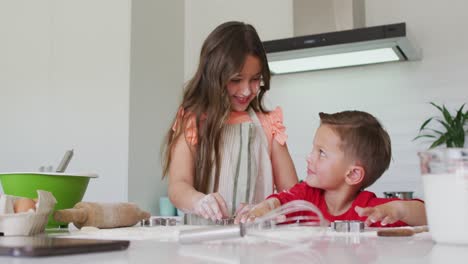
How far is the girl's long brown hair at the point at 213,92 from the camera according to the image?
1.41m

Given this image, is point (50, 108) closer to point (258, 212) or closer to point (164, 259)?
point (258, 212)

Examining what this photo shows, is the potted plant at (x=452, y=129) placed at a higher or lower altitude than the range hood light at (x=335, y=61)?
lower

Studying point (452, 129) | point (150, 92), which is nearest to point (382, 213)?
point (452, 129)

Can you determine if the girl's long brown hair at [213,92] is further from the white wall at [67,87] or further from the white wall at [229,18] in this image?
the white wall at [229,18]

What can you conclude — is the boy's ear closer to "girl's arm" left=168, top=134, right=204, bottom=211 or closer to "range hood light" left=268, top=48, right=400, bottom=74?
"girl's arm" left=168, top=134, right=204, bottom=211

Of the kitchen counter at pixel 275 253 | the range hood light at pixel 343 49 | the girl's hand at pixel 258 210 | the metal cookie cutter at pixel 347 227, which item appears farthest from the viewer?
the range hood light at pixel 343 49

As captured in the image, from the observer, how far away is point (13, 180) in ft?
3.43

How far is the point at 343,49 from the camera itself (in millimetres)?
2398

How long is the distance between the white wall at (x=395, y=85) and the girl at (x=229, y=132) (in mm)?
1255

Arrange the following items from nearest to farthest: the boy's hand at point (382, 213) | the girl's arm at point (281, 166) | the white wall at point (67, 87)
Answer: the boy's hand at point (382, 213)
the girl's arm at point (281, 166)
the white wall at point (67, 87)

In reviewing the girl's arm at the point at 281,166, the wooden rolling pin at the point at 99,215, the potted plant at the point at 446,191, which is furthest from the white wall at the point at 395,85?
the potted plant at the point at 446,191

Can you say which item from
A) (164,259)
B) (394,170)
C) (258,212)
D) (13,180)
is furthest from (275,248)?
(394,170)

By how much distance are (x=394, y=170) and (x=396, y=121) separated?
245mm

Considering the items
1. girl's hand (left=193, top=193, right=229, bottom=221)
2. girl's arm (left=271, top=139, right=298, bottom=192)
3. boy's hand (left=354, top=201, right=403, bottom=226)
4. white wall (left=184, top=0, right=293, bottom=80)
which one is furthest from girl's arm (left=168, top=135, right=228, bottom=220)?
white wall (left=184, top=0, right=293, bottom=80)
